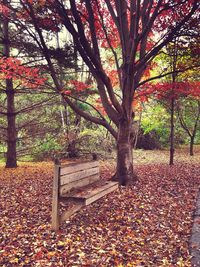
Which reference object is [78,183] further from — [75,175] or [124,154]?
[124,154]

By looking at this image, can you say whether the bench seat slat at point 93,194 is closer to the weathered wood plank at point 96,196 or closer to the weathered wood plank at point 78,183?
the weathered wood plank at point 96,196

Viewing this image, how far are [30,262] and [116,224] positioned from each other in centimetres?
176

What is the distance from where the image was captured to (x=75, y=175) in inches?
198

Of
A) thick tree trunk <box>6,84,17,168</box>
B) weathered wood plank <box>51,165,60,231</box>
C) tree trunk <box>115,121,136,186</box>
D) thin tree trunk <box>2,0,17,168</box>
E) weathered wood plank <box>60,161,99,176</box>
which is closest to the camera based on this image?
weathered wood plank <box>51,165,60,231</box>

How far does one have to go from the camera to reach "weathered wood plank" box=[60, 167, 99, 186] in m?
4.63

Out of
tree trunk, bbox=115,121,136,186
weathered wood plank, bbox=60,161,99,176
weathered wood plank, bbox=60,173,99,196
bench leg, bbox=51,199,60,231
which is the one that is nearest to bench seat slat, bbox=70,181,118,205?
weathered wood plank, bbox=60,173,99,196

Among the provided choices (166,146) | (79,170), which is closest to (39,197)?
(79,170)

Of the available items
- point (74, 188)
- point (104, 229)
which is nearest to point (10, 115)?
point (74, 188)

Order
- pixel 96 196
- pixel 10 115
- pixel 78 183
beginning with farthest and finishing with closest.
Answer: pixel 10 115 → pixel 78 183 → pixel 96 196

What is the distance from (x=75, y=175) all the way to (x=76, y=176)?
0.14ft

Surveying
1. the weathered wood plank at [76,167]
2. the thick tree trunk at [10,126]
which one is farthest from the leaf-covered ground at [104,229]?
the thick tree trunk at [10,126]

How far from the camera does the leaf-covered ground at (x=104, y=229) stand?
3.82 meters

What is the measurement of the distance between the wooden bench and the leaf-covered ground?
304mm

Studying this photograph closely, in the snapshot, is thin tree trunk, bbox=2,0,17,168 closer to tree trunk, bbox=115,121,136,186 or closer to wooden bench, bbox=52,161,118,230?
tree trunk, bbox=115,121,136,186
